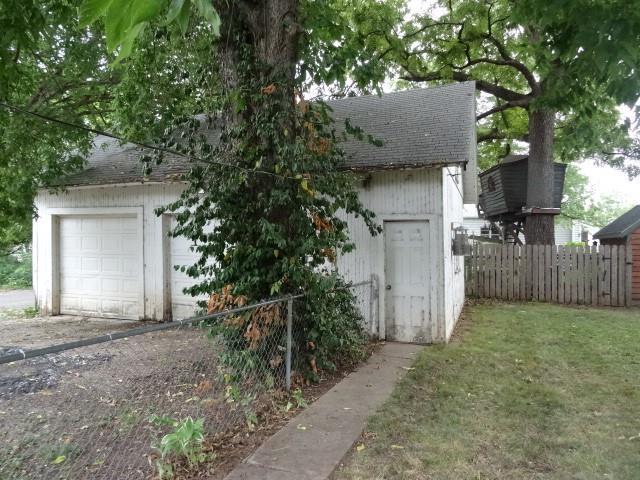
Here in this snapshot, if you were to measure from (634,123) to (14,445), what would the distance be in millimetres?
6194

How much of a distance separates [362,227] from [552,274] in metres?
6.49

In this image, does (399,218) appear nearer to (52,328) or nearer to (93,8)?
(93,8)

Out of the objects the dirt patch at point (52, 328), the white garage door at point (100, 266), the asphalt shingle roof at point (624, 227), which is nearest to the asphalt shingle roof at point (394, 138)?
the white garage door at point (100, 266)

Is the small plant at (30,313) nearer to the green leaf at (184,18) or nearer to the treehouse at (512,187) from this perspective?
the green leaf at (184,18)

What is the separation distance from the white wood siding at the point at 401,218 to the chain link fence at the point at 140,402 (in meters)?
2.61

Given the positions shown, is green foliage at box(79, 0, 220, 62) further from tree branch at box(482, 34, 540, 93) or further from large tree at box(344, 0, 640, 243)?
tree branch at box(482, 34, 540, 93)

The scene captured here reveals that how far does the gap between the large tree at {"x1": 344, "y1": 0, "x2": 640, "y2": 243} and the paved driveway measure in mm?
11927

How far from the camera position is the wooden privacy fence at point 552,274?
416 inches

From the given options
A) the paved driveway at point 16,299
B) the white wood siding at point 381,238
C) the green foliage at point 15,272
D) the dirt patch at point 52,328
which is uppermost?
the white wood siding at point 381,238

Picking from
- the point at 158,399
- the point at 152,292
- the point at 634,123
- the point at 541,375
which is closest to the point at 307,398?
the point at 158,399

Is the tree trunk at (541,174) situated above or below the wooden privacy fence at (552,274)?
above

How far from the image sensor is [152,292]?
9.47 metres

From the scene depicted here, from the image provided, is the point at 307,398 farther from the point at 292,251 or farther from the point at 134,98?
the point at 134,98

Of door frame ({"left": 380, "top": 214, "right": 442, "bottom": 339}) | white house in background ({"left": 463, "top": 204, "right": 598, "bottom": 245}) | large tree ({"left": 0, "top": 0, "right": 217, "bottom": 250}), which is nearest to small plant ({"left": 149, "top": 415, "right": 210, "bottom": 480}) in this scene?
large tree ({"left": 0, "top": 0, "right": 217, "bottom": 250})
